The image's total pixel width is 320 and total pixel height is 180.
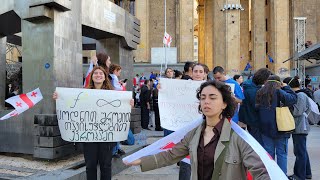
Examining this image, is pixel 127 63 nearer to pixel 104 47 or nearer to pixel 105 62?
pixel 104 47

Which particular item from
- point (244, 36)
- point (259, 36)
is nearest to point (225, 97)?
point (259, 36)

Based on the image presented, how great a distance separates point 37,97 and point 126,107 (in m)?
1.58

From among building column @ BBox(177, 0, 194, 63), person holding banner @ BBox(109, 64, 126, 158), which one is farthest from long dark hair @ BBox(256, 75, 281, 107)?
building column @ BBox(177, 0, 194, 63)

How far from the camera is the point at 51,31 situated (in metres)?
6.50

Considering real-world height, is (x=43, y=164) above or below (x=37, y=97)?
below

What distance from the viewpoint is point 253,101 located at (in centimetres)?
638

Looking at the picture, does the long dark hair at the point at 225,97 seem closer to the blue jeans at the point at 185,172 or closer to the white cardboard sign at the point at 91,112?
the blue jeans at the point at 185,172

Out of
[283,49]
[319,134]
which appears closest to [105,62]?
[319,134]

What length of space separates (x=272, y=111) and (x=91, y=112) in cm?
312

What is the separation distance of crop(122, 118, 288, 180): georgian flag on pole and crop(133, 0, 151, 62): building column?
32.2 m

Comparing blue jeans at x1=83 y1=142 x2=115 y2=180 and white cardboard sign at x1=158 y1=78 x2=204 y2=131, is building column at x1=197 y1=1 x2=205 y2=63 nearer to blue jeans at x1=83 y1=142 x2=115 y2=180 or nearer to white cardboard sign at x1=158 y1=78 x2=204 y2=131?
white cardboard sign at x1=158 y1=78 x2=204 y2=131

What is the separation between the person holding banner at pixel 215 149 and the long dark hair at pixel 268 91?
322 cm

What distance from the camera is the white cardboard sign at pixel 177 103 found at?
5.55 meters

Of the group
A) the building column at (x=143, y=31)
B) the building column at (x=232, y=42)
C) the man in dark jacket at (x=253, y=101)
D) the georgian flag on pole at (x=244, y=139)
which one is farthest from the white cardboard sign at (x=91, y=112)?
the building column at (x=232, y=42)
